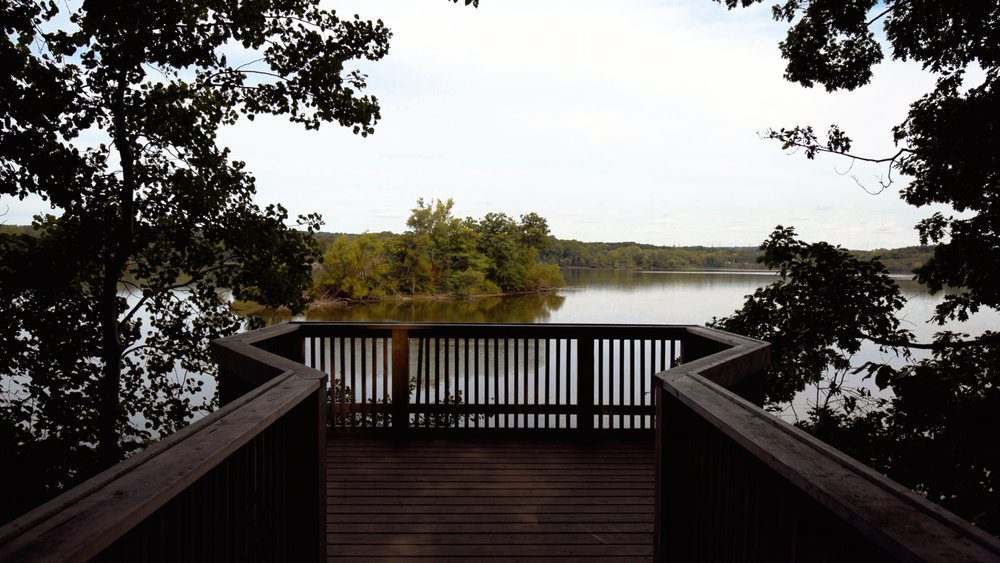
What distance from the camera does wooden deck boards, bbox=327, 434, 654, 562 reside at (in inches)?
109

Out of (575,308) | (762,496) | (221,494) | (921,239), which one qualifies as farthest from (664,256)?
(221,494)

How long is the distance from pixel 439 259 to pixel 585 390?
46.9m

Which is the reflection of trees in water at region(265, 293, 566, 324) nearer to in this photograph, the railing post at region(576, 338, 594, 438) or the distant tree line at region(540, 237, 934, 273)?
the distant tree line at region(540, 237, 934, 273)

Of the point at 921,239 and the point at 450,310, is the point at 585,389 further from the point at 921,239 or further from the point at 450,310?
the point at 450,310

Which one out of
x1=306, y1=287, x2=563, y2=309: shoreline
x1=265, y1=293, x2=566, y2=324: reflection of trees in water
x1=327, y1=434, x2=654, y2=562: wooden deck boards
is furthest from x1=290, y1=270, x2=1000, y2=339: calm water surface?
A: x1=327, y1=434, x2=654, y2=562: wooden deck boards

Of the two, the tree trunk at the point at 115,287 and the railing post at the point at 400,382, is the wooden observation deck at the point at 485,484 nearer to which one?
the railing post at the point at 400,382

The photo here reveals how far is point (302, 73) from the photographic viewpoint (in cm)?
512

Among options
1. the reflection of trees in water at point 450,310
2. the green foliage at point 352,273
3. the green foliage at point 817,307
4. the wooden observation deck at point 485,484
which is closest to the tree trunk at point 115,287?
the wooden observation deck at point 485,484

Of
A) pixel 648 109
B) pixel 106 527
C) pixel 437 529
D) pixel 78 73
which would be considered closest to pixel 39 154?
pixel 78 73

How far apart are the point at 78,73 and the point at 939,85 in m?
9.23

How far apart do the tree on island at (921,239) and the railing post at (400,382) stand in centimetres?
433

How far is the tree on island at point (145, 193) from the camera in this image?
14.5 ft

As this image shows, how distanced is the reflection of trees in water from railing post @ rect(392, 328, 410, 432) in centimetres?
2944

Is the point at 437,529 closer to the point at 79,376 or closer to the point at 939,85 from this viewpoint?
the point at 79,376
